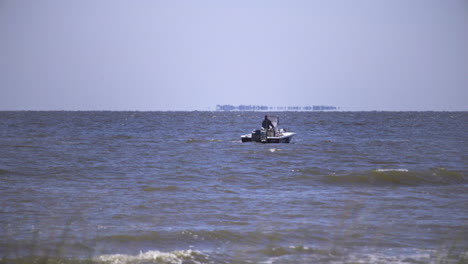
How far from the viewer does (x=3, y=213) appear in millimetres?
11898

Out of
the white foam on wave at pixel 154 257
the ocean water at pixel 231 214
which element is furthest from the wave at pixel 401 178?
the white foam on wave at pixel 154 257

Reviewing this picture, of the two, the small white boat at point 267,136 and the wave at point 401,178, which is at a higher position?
the small white boat at point 267,136

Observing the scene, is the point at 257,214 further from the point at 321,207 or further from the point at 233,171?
the point at 233,171

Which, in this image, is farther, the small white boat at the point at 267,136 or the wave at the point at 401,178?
the small white boat at the point at 267,136

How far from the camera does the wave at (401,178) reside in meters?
17.9

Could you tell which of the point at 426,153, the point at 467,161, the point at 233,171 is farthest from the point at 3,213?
the point at 426,153

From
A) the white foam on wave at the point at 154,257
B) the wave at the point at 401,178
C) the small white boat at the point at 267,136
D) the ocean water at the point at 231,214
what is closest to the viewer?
the white foam on wave at the point at 154,257

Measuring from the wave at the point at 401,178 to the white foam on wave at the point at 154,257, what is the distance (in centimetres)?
990

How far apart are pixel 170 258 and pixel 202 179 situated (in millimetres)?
9572

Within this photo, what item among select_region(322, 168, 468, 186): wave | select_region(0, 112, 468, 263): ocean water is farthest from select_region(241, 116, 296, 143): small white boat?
select_region(322, 168, 468, 186): wave

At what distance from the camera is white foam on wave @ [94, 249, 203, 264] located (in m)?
8.41

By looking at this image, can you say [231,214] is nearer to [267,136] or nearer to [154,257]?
[154,257]

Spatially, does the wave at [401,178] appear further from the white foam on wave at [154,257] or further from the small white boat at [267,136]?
the small white boat at [267,136]

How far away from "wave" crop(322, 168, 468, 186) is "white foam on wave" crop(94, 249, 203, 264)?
990cm
